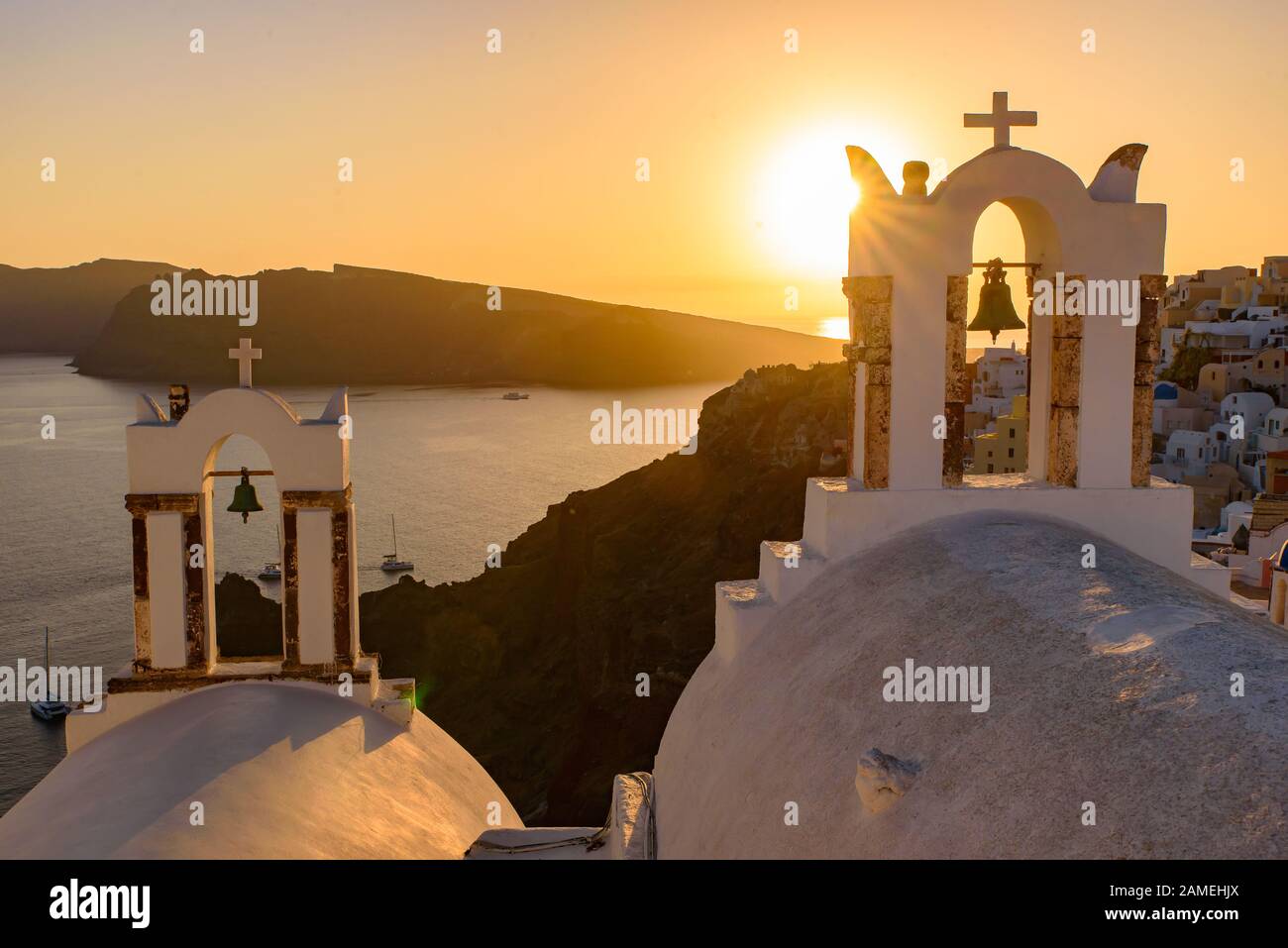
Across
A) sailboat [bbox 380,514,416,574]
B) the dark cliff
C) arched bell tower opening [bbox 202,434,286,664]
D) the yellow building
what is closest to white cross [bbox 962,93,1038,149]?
arched bell tower opening [bbox 202,434,286,664]

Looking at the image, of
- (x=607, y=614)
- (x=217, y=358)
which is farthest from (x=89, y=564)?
(x=217, y=358)

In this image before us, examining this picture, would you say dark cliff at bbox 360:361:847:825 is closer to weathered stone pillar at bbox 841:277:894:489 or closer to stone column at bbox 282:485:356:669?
stone column at bbox 282:485:356:669

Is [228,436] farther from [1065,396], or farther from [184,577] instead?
[1065,396]

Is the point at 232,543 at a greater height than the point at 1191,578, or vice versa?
the point at 1191,578

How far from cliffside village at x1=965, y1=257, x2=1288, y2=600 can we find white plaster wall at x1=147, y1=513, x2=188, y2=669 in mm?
30310

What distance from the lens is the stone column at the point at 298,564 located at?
9719mm

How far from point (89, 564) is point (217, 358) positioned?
96268 mm

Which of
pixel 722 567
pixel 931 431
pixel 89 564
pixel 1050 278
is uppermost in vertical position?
pixel 1050 278

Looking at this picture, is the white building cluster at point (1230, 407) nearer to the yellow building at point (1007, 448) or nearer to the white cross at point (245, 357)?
the yellow building at point (1007, 448)

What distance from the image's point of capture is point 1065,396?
7480 millimetres

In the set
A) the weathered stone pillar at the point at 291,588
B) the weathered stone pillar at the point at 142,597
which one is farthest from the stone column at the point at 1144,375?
the weathered stone pillar at the point at 142,597

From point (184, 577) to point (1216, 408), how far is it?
2359 inches
